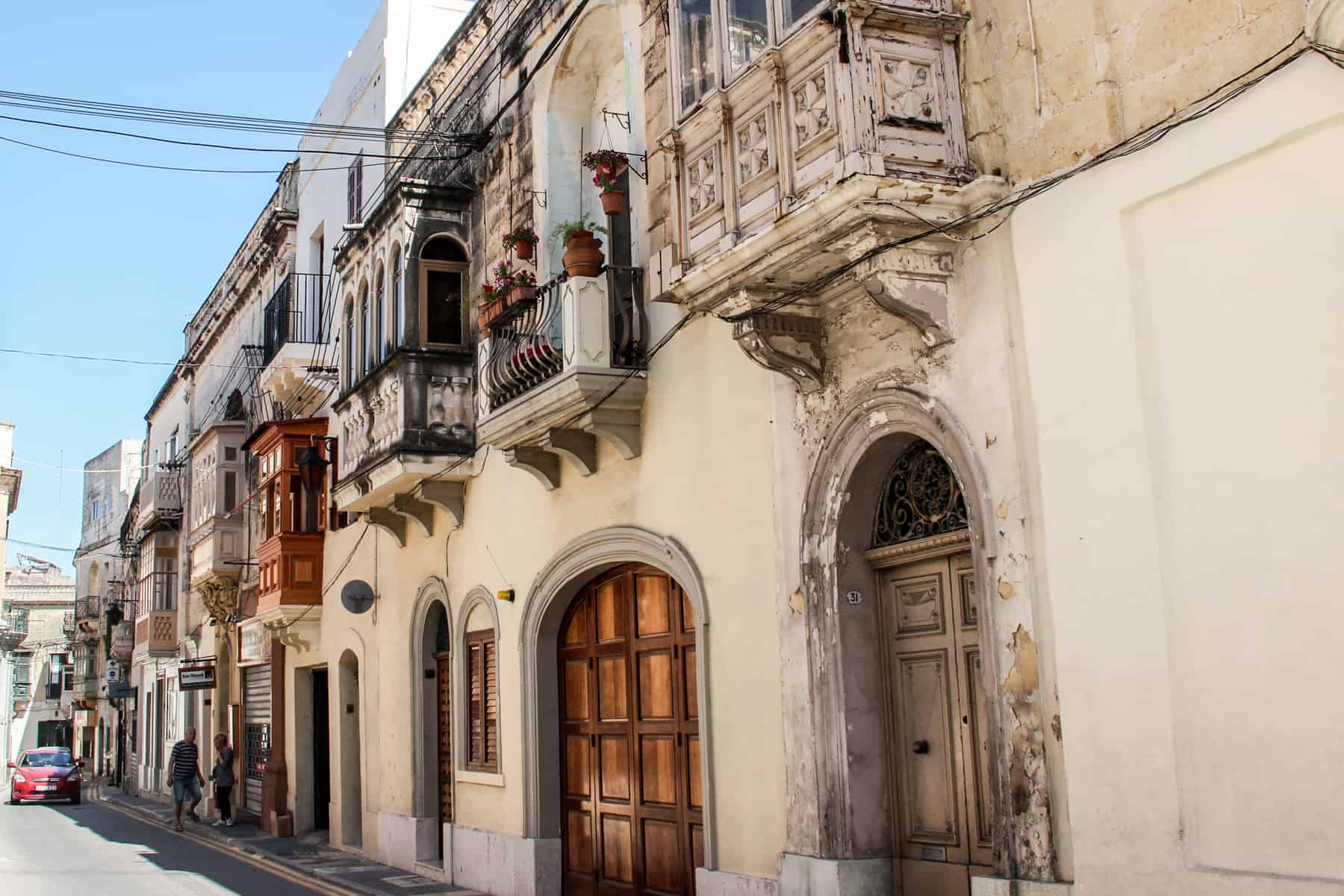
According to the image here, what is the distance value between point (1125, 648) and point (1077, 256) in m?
2.04

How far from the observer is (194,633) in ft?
98.6

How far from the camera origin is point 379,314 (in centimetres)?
1559

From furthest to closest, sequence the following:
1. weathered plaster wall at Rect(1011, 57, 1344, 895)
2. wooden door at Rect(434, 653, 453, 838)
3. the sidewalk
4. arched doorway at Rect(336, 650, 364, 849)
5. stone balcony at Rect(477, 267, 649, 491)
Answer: arched doorway at Rect(336, 650, 364, 849)
wooden door at Rect(434, 653, 453, 838)
the sidewalk
stone balcony at Rect(477, 267, 649, 491)
weathered plaster wall at Rect(1011, 57, 1344, 895)

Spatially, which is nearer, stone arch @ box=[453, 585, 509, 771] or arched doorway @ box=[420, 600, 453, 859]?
stone arch @ box=[453, 585, 509, 771]

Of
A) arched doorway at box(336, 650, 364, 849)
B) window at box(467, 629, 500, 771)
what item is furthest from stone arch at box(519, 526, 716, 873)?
arched doorway at box(336, 650, 364, 849)

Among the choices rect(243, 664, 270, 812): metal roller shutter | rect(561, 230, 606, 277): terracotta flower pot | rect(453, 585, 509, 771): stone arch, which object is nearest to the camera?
rect(561, 230, 606, 277): terracotta flower pot

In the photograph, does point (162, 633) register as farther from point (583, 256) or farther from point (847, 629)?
point (847, 629)

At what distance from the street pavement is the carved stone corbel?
7.51 m

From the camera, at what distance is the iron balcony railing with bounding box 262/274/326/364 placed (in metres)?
21.4

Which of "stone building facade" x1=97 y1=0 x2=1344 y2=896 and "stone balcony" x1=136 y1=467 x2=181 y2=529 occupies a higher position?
"stone balcony" x1=136 y1=467 x2=181 y2=529

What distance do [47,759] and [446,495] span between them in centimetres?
2508

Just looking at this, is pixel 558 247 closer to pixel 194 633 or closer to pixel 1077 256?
pixel 1077 256

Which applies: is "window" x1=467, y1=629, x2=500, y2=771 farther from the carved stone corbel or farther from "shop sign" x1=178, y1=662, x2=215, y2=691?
"shop sign" x1=178, y1=662, x2=215, y2=691

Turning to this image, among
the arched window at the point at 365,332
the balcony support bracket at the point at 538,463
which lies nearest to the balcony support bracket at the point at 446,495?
the arched window at the point at 365,332
